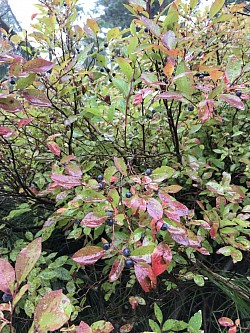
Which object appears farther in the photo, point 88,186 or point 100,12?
point 100,12

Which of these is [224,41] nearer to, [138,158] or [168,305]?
[138,158]

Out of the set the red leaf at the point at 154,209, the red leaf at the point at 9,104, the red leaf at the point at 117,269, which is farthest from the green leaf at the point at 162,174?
the red leaf at the point at 9,104

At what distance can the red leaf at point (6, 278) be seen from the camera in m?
0.42

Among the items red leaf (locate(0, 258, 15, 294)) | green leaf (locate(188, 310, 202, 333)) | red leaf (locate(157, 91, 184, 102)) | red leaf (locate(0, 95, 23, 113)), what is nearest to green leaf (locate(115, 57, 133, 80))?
red leaf (locate(157, 91, 184, 102))

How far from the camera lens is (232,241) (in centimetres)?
84

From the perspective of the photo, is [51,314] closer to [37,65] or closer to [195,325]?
[37,65]

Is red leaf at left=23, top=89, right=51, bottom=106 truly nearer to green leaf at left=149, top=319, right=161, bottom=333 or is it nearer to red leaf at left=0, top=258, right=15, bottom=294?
red leaf at left=0, top=258, right=15, bottom=294

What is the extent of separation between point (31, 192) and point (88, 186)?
34cm

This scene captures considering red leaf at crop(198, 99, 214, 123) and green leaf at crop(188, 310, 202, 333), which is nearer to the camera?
red leaf at crop(198, 99, 214, 123)

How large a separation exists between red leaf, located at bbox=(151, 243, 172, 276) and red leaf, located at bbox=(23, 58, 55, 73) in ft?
1.32

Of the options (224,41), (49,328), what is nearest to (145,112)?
(224,41)

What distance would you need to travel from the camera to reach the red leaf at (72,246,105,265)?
1.96ft

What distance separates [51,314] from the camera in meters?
0.38

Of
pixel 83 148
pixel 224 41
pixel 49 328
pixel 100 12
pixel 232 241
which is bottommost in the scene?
pixel 232 241
